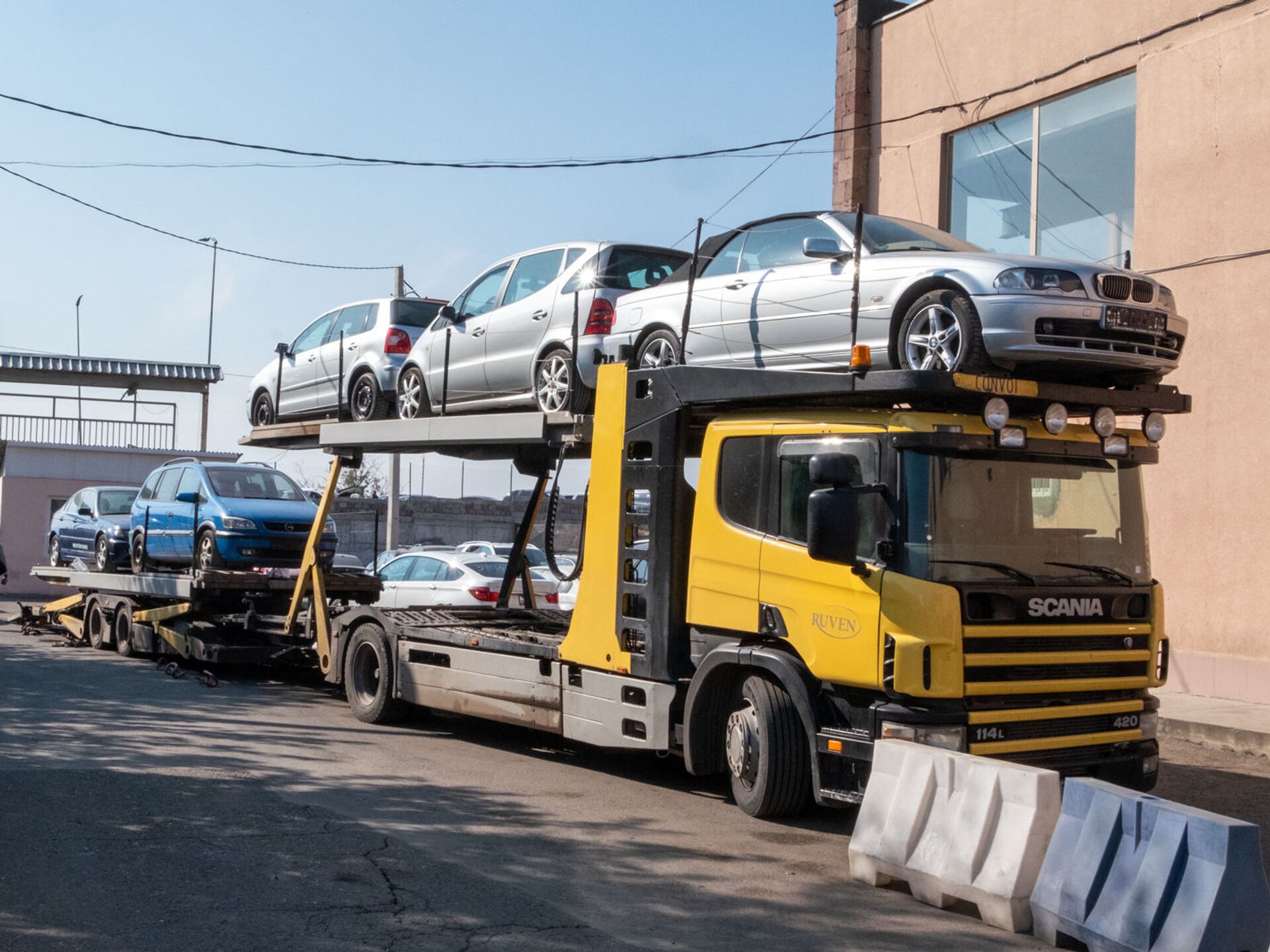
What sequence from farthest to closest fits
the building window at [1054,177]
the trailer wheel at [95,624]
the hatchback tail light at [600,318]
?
the trailer wheel at [95,624] < the building window at [1054,177] < the hatchback tail light at [600,318]

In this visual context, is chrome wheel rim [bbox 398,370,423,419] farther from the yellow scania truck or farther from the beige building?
the beige building

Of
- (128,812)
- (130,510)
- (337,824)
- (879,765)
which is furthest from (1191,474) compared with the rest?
(130,510)

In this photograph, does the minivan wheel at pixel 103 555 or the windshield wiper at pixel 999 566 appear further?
the minivan wheel at pixel 103 555

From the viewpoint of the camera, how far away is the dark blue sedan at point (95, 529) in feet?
56.3

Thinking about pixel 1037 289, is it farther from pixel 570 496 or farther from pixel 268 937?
pixel 268 937

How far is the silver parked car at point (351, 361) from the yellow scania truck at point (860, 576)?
4136mm

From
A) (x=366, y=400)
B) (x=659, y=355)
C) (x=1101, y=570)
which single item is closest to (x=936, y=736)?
(x=1101, y=570)

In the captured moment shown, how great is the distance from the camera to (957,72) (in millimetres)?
16703

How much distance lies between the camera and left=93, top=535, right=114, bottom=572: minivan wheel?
17.2 meters

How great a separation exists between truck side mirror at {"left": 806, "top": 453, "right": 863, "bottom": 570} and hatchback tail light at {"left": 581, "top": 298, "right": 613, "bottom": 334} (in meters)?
3.26

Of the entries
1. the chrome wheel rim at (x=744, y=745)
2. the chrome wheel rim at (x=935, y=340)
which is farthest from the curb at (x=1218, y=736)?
the chrome wheel rim at (x=935, y=340)

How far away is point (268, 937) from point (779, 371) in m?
4.11

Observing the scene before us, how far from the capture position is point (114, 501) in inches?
707

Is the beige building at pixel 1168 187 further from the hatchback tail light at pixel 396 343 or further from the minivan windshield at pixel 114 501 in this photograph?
the minivan windshield at pixel 114 501
